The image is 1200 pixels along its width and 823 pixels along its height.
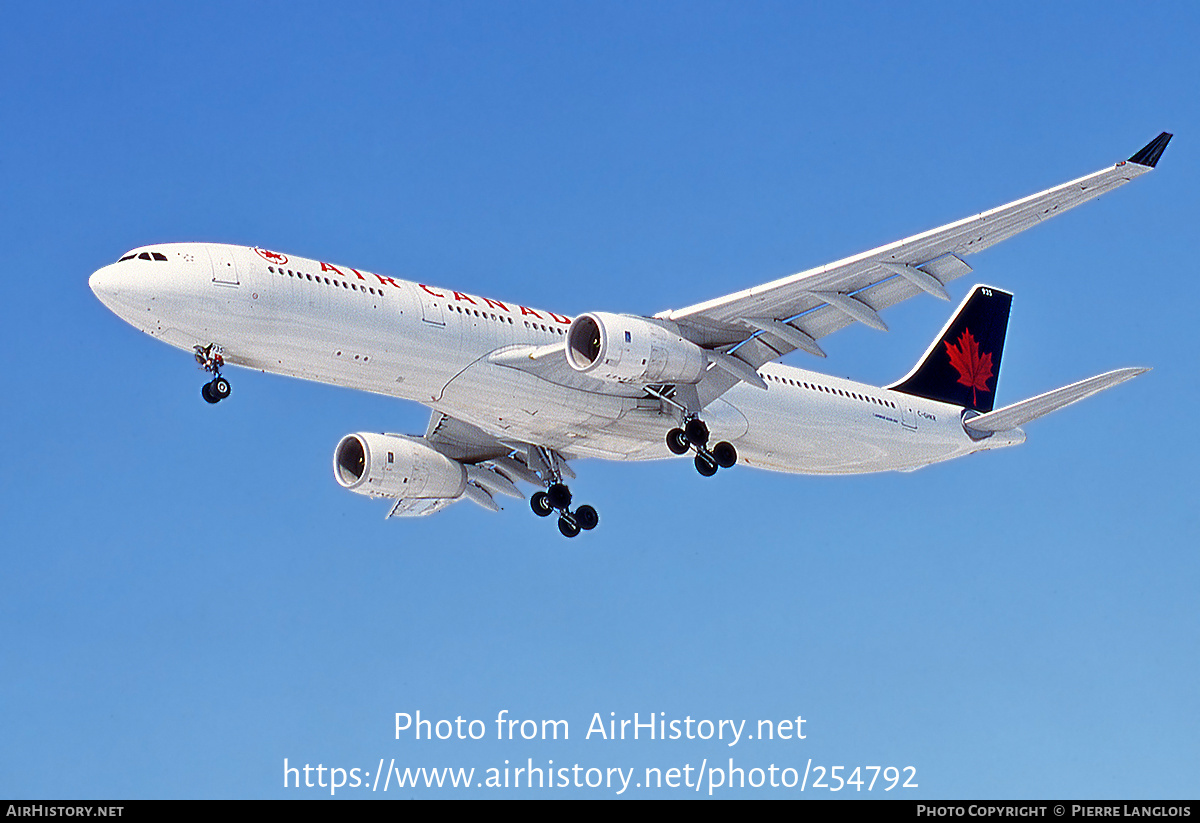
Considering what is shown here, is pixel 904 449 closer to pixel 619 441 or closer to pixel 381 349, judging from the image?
pixel 619 441

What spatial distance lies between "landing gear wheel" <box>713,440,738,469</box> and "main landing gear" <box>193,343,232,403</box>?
12.0 meters

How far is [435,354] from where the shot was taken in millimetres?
30875

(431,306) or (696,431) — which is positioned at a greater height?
(431,306)

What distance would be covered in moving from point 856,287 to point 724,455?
18.4 ft

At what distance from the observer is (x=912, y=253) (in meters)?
29.4

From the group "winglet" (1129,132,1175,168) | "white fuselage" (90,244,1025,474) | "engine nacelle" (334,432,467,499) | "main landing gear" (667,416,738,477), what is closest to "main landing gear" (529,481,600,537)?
"white fuselage" (90,244,1025,474)

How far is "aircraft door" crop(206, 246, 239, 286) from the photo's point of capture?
1129 inches

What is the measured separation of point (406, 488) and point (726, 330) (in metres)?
10.1

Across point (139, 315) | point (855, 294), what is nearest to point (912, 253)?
point (855, 294)

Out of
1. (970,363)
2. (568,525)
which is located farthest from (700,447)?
(970,363)

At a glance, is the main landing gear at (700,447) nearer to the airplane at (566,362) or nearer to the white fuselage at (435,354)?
the airplane at (566,362)

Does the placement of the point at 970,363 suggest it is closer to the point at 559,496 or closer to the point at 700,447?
the point at 700,447

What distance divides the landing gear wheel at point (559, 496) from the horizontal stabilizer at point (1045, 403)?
1234 cm

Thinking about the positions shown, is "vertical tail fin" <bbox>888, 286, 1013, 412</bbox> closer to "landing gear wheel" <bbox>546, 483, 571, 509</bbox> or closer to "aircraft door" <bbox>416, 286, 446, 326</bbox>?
"landing gear wheel" <bbox>546, 483, 571, 509</bbox>
